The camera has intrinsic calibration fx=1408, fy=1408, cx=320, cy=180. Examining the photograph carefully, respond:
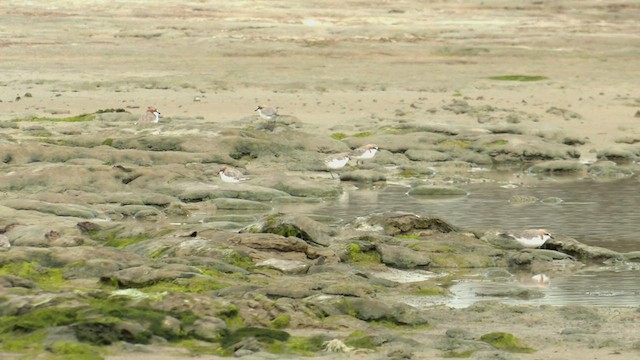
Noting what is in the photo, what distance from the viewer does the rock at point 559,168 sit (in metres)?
23.9

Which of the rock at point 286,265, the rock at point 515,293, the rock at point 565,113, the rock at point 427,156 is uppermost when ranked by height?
the rock at point 286,265

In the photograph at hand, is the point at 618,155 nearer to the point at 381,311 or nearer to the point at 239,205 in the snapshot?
the point at 239,205

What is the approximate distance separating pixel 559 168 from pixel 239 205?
23.2 feet

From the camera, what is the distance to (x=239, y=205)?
19203 millimetres

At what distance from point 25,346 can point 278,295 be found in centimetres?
265

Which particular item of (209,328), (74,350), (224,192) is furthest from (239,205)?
(74,350)

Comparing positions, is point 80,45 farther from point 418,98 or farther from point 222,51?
point 418,98

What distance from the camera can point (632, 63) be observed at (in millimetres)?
41031

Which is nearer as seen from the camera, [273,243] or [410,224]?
[273,243]

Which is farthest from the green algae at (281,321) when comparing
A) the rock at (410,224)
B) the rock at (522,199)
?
the rock at (522,199)

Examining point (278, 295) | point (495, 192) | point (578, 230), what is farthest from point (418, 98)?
point (278, 295)

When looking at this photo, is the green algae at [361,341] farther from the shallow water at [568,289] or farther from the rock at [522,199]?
the rock at [522,199]

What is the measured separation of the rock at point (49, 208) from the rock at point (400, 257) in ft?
14.0

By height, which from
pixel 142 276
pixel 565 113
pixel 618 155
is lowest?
pixel 565 113
